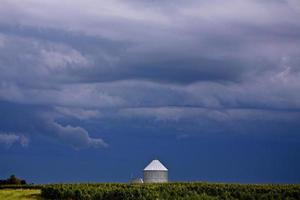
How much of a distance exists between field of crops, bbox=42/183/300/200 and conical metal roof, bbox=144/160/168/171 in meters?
25.1

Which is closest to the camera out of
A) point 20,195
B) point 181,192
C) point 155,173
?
point 181,192

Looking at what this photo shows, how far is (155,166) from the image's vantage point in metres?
90.2

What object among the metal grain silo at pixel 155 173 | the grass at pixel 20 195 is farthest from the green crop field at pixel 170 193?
the metal grain silo at pixel 155 173

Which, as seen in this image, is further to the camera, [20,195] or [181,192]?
[20,195]

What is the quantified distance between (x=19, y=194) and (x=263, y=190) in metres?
24.5

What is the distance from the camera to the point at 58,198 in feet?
207

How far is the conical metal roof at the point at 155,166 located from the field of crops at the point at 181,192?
2510cm

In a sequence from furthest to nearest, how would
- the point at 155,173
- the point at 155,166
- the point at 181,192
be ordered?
1. the point at 155,166
2. the point at 155,173
3. the point at 181,192

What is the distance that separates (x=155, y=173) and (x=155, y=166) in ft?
3.89

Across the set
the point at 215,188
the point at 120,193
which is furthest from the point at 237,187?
the point at 120,193

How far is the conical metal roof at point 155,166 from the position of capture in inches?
3541

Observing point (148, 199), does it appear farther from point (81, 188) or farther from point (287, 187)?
point (287, 187)

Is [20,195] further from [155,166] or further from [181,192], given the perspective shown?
[155,166]

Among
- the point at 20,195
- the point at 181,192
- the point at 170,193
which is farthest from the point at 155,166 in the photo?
the point at 20,195
